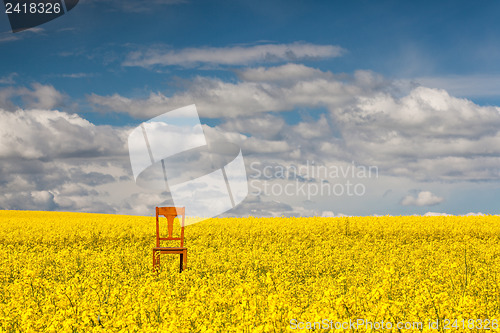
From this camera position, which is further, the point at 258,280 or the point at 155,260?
the point at 155,260

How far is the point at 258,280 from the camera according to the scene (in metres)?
8.64

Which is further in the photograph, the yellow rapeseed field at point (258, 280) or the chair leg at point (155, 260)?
the chair leg at point (155, 260)

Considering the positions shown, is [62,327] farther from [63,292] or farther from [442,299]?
[442,299]

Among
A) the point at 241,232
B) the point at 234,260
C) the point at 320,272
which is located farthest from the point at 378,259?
the point at 241,232

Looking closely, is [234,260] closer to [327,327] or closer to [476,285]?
[476,285]

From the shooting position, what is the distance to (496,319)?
4.32 meters

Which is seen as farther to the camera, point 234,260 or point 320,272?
point 234,260

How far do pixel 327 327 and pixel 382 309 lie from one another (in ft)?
1.84

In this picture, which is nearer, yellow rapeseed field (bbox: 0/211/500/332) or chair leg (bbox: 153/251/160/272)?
yellow rapeseed field (bbox: 0/211/500/332)

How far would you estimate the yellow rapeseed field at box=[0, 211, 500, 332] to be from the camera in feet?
14.2

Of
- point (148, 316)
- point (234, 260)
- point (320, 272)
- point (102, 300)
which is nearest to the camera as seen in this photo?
point (148, 316)

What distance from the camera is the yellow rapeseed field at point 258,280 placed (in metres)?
4.33

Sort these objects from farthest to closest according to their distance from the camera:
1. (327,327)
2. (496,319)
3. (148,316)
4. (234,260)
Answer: (234,260) < (148,316) < (496,319) < (327,327)

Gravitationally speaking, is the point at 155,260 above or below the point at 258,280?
above
